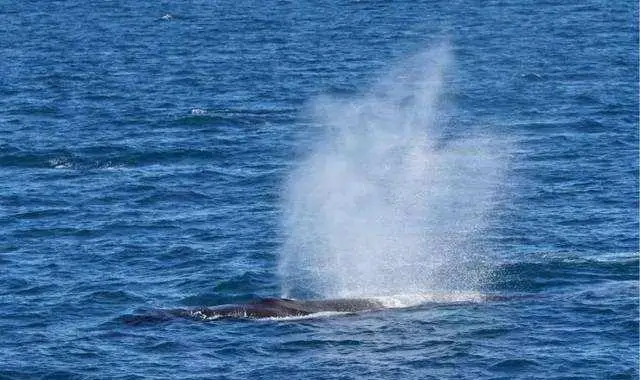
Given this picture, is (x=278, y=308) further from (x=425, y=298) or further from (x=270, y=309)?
(x=425, y=298)

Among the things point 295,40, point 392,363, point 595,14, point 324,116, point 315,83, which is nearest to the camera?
point 392,363

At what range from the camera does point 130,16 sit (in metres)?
200

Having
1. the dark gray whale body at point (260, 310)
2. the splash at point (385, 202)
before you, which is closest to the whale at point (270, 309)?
the dark gray whale body at point (260, 310)

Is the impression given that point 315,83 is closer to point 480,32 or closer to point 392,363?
point 480,32

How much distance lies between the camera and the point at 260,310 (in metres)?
68.9

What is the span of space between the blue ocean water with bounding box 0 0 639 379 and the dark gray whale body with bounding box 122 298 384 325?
0.95 metres

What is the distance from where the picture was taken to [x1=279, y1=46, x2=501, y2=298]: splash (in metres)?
78.4

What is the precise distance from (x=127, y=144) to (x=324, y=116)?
1942 centimetres

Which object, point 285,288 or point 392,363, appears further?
point 285,288

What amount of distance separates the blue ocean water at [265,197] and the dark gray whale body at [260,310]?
952 mm

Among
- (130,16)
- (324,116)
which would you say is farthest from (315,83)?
(130,16)

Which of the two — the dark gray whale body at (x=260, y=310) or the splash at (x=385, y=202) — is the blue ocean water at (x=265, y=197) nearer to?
the dark gray whale body at (x=260, y=310)

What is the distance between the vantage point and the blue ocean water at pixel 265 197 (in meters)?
64.2

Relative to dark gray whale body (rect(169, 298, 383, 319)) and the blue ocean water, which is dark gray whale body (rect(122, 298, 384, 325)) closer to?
dark gray whale body (rect(169, 298, 383, 319))
